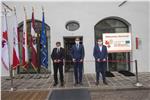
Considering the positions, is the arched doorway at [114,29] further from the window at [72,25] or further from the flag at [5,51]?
the flag at [5,51]

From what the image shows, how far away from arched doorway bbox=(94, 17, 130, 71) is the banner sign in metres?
1.34

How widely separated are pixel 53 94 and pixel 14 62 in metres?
3.52

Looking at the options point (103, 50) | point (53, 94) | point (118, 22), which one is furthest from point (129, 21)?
point (53, 94)

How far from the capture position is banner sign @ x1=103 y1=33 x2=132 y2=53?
51.3 ft

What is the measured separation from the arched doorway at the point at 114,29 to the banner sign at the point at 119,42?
134cm

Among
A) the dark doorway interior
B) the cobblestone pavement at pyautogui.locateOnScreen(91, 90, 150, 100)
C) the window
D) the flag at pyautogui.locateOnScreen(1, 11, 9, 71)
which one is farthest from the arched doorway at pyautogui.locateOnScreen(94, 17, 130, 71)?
the cobblestone pavement at pyautogui.locateOnScreen(91, 90, 150, 100)

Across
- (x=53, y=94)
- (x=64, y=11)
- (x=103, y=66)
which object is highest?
(x=64, y=11)

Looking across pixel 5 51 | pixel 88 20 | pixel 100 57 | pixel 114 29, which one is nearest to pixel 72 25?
pixel 88 20

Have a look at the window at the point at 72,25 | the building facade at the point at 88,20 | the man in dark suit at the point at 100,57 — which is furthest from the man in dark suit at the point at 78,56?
the window at the point at 72,25

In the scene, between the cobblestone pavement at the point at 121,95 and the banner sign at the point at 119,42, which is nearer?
the cobblestone pavement at the point at 121,95

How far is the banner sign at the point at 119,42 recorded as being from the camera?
15.6m

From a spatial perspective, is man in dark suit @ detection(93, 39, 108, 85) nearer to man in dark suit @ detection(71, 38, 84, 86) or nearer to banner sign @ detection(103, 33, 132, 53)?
man in dark suit @ detection(71, 38, 84, 86)

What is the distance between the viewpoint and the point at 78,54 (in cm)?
1204

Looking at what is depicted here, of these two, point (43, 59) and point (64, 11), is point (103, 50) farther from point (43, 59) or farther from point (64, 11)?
point (64, 11)
